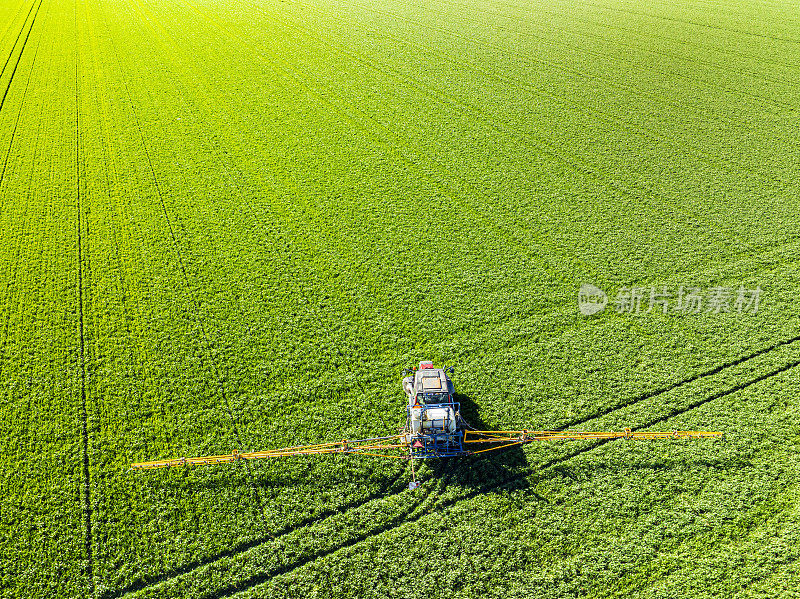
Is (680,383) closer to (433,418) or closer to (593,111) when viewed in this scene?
(433,418)

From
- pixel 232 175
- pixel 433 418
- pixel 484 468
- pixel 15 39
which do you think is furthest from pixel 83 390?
pixel 15 39

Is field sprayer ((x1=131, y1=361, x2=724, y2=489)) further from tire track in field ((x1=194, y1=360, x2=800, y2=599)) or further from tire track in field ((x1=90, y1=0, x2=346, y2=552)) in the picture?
tire track in field ((x1=90, y1=0, x2=346, y2=552))

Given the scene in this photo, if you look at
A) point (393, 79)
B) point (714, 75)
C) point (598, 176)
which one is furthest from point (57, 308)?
point (714, 75)

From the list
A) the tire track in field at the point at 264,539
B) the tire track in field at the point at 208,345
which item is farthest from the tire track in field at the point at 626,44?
the tire track in field at the point at 264,539

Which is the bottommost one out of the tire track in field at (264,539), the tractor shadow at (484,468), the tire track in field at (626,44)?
the tire track in field at (264,539)

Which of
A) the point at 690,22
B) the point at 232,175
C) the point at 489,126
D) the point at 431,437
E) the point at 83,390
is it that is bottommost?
the point at 431,437

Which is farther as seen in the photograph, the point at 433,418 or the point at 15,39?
the point at 15,39

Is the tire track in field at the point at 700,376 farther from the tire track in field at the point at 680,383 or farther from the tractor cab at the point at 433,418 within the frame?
the tractor cab at the point at 433,418

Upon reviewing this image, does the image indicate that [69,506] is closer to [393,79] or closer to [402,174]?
[402,174]
